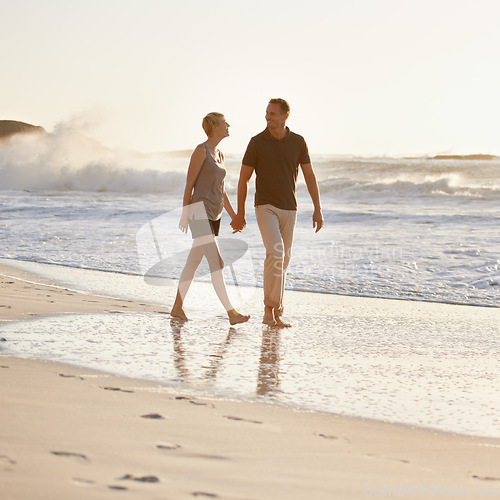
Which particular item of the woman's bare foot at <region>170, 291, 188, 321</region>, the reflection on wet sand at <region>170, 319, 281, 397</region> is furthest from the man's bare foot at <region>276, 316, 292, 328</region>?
the woman's bare foot at <region>170, 291, 188, 321</region>

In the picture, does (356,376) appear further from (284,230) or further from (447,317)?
(447,317)

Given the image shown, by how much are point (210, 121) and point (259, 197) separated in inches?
28.7

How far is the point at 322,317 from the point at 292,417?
3285 millimetres

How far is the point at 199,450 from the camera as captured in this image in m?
2.71

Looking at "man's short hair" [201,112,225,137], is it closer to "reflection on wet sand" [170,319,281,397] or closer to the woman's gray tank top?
the woman's gray tank top

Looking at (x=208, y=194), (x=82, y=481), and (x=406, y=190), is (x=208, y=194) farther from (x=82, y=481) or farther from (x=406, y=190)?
(x=406, y=190)

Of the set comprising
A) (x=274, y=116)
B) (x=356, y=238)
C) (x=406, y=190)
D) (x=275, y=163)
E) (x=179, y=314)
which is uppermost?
(x=406, y=190)

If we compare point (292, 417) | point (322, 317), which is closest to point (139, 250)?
point (322, 317)

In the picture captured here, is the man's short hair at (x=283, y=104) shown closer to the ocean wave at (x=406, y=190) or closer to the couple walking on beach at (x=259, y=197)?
the couple walking on beach at (x=259, y=197)

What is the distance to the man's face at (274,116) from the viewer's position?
5.80 m

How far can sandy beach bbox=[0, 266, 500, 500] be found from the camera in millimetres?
2381

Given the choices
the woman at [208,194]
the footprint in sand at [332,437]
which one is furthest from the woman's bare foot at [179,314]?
the footprint in sand at [332,437]

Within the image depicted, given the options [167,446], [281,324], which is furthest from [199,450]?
[281,324]

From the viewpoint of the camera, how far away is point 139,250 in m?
11.7
